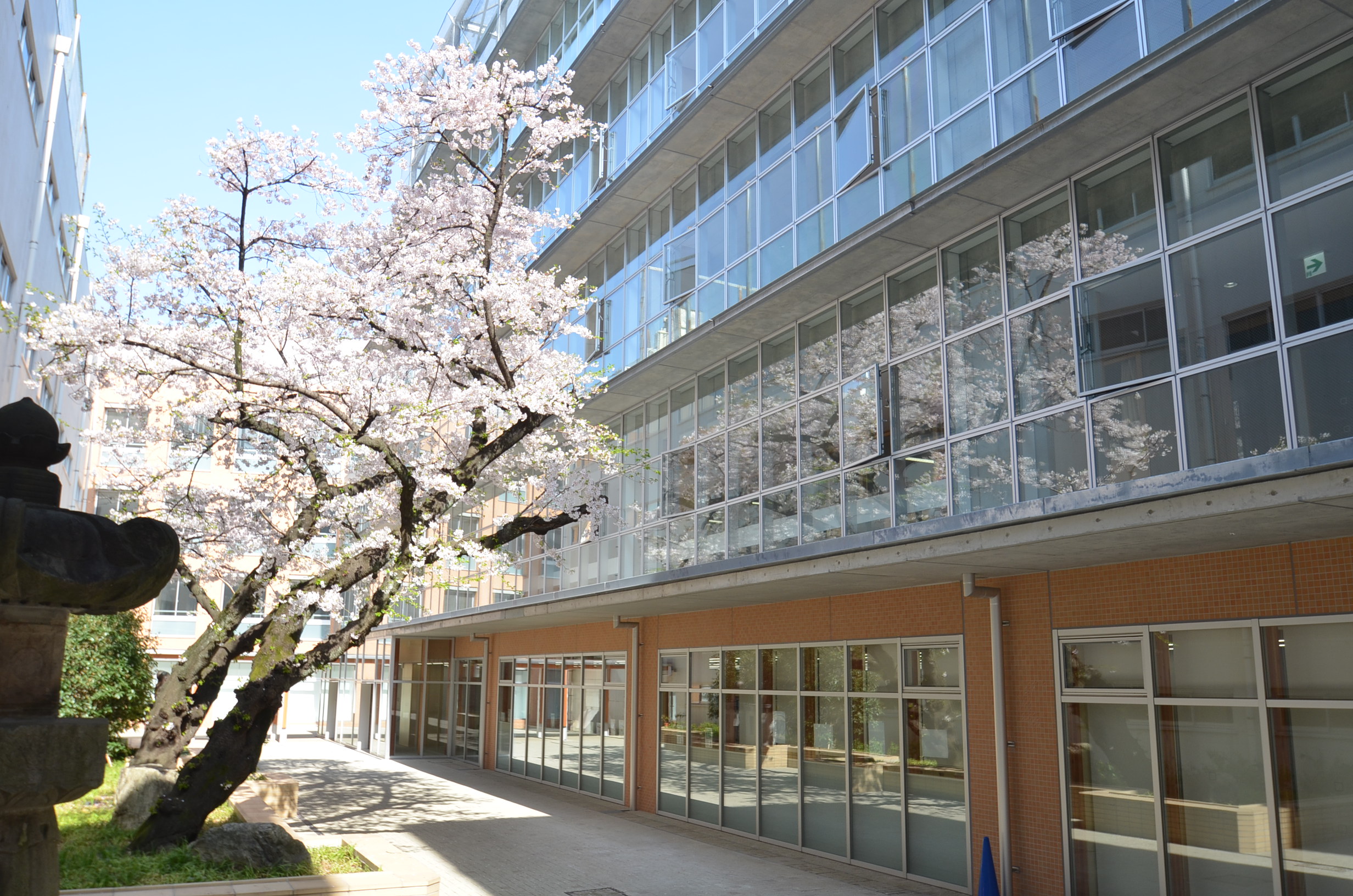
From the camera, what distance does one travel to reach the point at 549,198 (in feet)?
72.4

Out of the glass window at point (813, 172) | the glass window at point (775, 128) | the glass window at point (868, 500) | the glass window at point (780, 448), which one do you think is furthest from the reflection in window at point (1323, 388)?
the glass window at point (775, 128)

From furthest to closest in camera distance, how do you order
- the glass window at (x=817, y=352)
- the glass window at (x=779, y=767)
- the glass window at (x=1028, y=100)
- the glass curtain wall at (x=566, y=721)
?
1. the glass curtain wall at (x=566, y=721)
2. the glass window at (x=779, y=767)
3. the glass window at (x=817, y=352)
4. the glass window at (x=1028, y=100)

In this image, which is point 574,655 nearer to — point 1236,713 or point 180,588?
point 1236,713

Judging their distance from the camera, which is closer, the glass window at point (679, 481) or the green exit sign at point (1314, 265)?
the green exit sign at point (1314, 265)

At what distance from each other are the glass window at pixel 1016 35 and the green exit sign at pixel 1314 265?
10.2 ft

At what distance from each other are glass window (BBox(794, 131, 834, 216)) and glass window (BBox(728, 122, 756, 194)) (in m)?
1.39

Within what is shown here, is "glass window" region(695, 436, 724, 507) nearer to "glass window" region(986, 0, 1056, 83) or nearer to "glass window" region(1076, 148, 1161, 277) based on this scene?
"glass window" region(1076, 148, 1161, 277)

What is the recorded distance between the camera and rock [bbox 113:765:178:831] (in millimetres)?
12203

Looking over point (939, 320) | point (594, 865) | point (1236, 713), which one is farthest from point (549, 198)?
point (1236, 713)

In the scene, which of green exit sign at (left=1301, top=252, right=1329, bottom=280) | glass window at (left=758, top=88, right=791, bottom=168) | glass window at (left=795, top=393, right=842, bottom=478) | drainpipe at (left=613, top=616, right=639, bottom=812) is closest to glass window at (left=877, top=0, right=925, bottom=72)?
glass window at (left=758, top=88, right=791, bottom=168)

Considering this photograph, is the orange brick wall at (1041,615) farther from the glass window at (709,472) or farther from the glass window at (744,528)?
the glass window at (709,472)

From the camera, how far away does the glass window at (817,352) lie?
13297mm

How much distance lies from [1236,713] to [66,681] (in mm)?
15868

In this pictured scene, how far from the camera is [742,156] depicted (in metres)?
15.5
